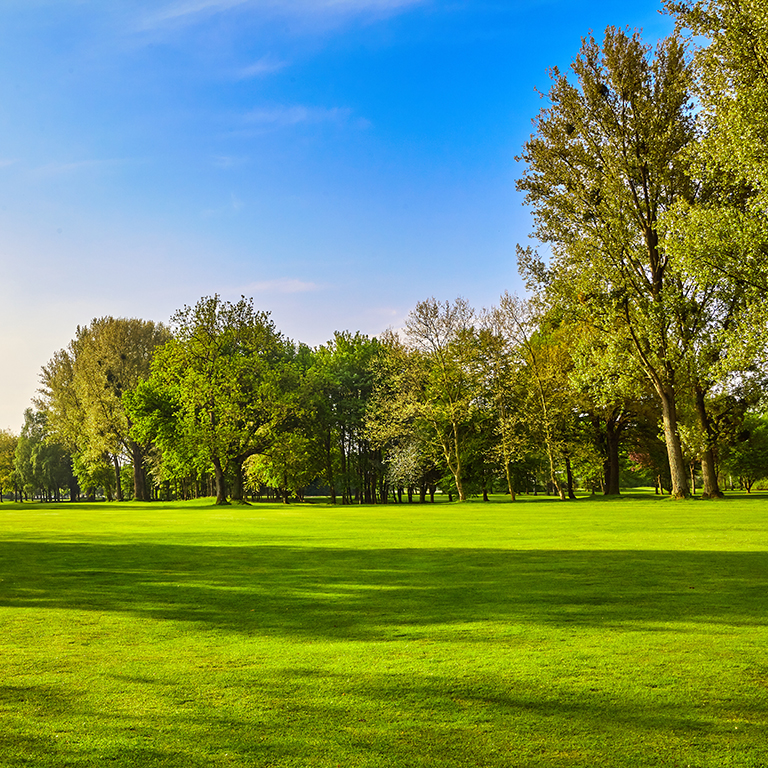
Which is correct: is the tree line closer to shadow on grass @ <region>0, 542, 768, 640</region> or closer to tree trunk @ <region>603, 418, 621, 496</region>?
tree trunk @ <region>603, 418, 621, 496</region>

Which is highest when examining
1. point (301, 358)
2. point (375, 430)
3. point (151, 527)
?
point (301, 358)

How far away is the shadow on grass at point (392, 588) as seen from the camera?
8805 millimetres

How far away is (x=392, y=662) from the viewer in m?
6.83

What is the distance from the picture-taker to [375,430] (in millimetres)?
54375

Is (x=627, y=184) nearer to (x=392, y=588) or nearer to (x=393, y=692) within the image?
(x=392, y=588)

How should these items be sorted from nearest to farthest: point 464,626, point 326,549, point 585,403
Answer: point 464,626
point 326,549
point 585,403

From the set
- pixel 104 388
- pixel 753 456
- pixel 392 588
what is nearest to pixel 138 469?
pixel 104 388

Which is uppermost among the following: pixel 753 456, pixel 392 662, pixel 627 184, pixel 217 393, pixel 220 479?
pixel 627 184

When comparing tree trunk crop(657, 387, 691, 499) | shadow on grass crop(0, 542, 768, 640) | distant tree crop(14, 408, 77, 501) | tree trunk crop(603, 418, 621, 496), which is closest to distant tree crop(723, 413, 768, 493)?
tree trunk crop(603, 418, 621, 496)

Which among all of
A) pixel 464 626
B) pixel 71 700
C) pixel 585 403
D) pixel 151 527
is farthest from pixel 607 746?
pixel 585 403

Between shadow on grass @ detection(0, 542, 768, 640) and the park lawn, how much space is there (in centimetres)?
6

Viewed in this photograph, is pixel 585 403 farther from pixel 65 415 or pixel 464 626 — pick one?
pixel 65 415

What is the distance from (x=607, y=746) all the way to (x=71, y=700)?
175 inches

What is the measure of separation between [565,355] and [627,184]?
1885cm
